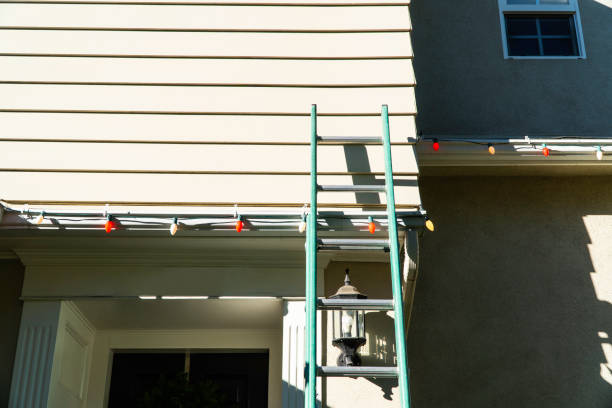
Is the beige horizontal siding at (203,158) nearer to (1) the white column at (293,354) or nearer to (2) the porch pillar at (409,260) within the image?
(2) the porch pillar at (409,260)

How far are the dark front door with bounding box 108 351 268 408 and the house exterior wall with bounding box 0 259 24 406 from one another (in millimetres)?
850

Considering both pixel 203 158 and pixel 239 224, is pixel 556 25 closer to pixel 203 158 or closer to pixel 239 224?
pixel 203 158

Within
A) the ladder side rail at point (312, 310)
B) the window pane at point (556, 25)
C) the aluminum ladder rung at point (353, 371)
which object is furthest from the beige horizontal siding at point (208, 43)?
the aluminum ladder rung at point (353, 371)

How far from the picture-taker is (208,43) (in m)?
4.24

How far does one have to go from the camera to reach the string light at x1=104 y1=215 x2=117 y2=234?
3635 millimetres

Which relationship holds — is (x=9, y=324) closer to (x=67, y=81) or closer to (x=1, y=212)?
(x=1, y=212)

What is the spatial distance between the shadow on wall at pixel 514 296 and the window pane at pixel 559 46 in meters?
1.26

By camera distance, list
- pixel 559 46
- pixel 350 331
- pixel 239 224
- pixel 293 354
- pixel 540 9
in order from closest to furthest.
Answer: pixel 239 224, pixel 350 331, pixel 293 354, pixel 559 46, pixel 540 9

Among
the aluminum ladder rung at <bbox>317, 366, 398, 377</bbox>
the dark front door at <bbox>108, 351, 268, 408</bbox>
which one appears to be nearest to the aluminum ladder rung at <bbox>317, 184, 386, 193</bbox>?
the aluminum ladder rung at <bbox>317, 366, 398, 377</bbox>

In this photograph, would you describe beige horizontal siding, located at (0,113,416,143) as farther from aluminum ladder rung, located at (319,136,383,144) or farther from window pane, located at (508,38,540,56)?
window pane, located at (508,38,540,56)

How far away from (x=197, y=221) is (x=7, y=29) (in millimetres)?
1748

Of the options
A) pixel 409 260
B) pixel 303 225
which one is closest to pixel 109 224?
pixel 303 225

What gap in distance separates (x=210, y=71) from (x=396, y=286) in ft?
6.17

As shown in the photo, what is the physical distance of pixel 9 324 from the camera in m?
3.95
